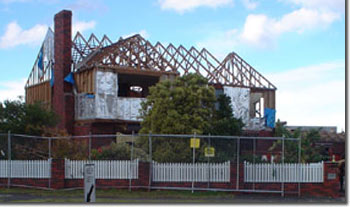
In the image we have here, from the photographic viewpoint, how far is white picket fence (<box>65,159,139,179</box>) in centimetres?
1859

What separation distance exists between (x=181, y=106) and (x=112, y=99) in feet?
25.6

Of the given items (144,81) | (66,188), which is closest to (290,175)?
(66,188)

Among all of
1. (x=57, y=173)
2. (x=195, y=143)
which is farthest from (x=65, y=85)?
(x=195, y=143)

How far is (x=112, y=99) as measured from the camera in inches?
1282

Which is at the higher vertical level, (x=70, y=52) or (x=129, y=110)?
(x=70, y=52)

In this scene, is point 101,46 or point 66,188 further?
point 101,46

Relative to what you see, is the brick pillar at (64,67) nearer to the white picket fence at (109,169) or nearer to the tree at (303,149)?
the tree at (303,149)

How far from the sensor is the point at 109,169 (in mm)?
18750

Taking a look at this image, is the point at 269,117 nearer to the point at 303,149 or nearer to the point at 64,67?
the point at 303,149

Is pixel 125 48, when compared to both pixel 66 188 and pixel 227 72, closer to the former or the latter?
pixel 227 72

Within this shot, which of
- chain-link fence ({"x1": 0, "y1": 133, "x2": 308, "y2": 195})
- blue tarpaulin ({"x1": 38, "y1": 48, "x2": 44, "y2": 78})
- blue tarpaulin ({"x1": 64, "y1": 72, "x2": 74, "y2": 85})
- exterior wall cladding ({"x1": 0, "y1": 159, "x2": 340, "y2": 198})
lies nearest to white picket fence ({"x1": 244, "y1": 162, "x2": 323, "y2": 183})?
chain-link fence ({"x1": 0, "y1": 133, "x2": 308, "y2": 195})

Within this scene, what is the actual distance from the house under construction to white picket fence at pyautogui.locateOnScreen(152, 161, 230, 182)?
14.2 m

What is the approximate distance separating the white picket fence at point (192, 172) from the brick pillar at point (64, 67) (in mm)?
16358

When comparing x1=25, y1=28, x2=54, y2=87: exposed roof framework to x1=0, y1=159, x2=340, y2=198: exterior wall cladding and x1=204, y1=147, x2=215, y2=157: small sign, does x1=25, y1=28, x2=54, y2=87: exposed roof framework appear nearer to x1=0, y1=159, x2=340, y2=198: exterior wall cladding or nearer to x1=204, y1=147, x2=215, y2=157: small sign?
x1=0, y1=159, x2=340, y2=198: exterior wall cladding
